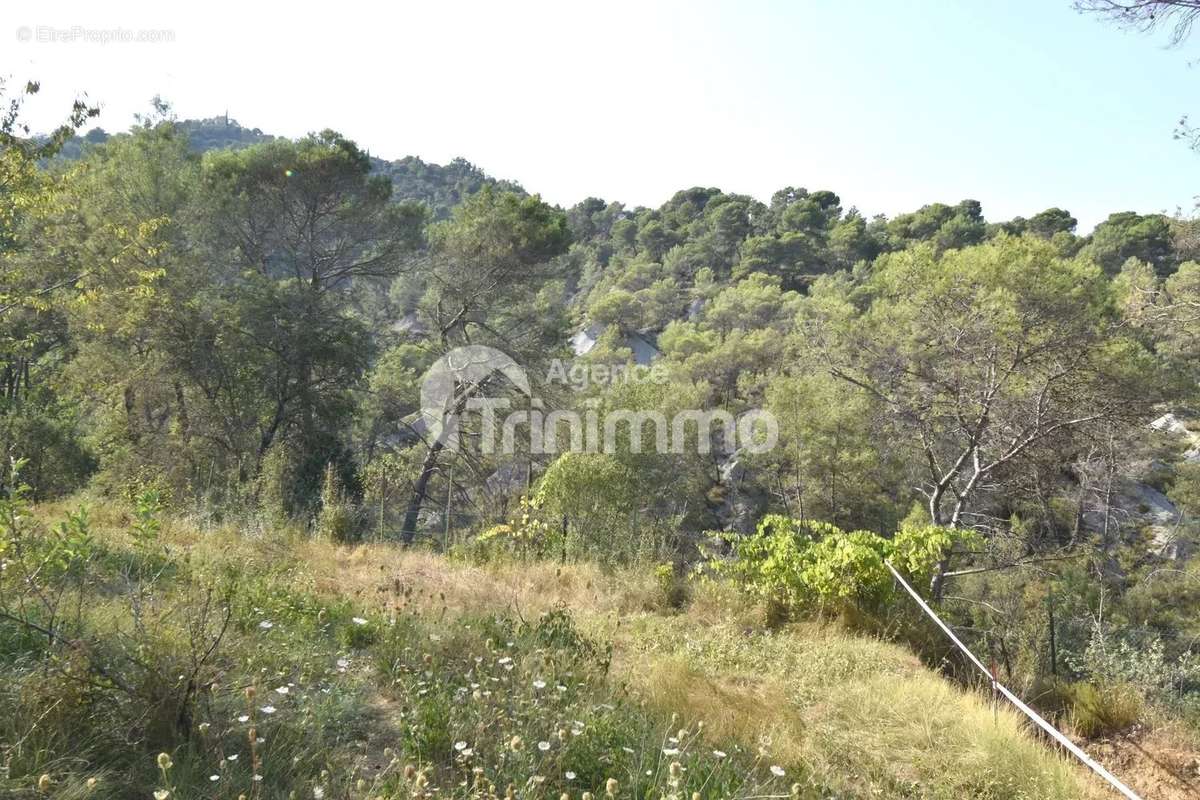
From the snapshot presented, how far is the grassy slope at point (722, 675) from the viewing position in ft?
9.25

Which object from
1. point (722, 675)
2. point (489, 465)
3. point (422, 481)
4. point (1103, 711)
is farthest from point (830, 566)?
point (422, 481)

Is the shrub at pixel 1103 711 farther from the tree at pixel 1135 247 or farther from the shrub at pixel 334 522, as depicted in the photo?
the tree at pixel 1135 247

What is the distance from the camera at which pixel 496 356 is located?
48.4 feet

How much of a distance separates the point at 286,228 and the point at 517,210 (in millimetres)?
5173

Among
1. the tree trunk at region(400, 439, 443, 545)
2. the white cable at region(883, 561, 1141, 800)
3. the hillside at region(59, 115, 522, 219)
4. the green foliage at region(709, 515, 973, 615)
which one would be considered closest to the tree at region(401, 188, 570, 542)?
the tree trunk at region(400, 439, 443, 545)

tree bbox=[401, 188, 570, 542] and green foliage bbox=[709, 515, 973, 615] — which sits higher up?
tree bbox=[401, 188, 570, 542]

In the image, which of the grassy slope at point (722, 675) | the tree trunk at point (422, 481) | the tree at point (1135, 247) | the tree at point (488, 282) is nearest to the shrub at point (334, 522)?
the grassy slope at point (722, 675)

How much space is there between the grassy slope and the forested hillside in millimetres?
59

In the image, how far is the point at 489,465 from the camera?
602 inches

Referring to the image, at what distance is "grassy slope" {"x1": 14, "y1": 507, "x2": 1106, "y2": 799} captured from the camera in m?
2.82

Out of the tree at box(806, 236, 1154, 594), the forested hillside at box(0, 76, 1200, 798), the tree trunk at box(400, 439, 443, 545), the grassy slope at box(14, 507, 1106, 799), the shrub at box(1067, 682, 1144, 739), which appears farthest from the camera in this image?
the tree trunk at box(400, 439, 443, 545)

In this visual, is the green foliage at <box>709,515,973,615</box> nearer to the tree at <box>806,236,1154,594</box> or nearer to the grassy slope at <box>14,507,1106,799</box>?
the grassy slope at <box>14,507,1106,799</box>

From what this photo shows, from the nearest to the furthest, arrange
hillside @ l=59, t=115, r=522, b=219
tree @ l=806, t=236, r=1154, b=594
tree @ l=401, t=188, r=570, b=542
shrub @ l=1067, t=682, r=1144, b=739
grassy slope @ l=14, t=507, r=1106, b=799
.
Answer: grassy slope @ l=14, t=507, r=1106, b=799 < shrub @ l=1067, t=682, r=1144, b=739 < tree @ l=806, t=236, r=1154, b=594 < tree @ l=401, t=188, r=570, b=542 < hillside @ l=59, t=115, r=522, b=219

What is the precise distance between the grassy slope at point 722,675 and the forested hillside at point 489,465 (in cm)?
6
